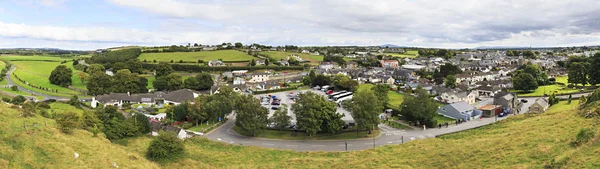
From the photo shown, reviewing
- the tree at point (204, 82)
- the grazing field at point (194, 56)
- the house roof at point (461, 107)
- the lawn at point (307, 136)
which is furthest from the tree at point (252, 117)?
the grazing field at point (194, 56)

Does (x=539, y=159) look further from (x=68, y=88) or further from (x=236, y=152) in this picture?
(x=68, y=88)

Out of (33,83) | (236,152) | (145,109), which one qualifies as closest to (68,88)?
(33,83)

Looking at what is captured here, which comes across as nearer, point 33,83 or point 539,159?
point 539,159

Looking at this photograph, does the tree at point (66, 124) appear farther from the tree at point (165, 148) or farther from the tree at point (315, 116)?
the tree at point (315, 116)

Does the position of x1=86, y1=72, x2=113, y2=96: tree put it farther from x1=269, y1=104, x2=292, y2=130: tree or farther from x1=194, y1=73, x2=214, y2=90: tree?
x1=269, y1=104, x2=292, y2=130: tree

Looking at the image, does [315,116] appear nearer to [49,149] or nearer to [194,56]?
[49,149]
